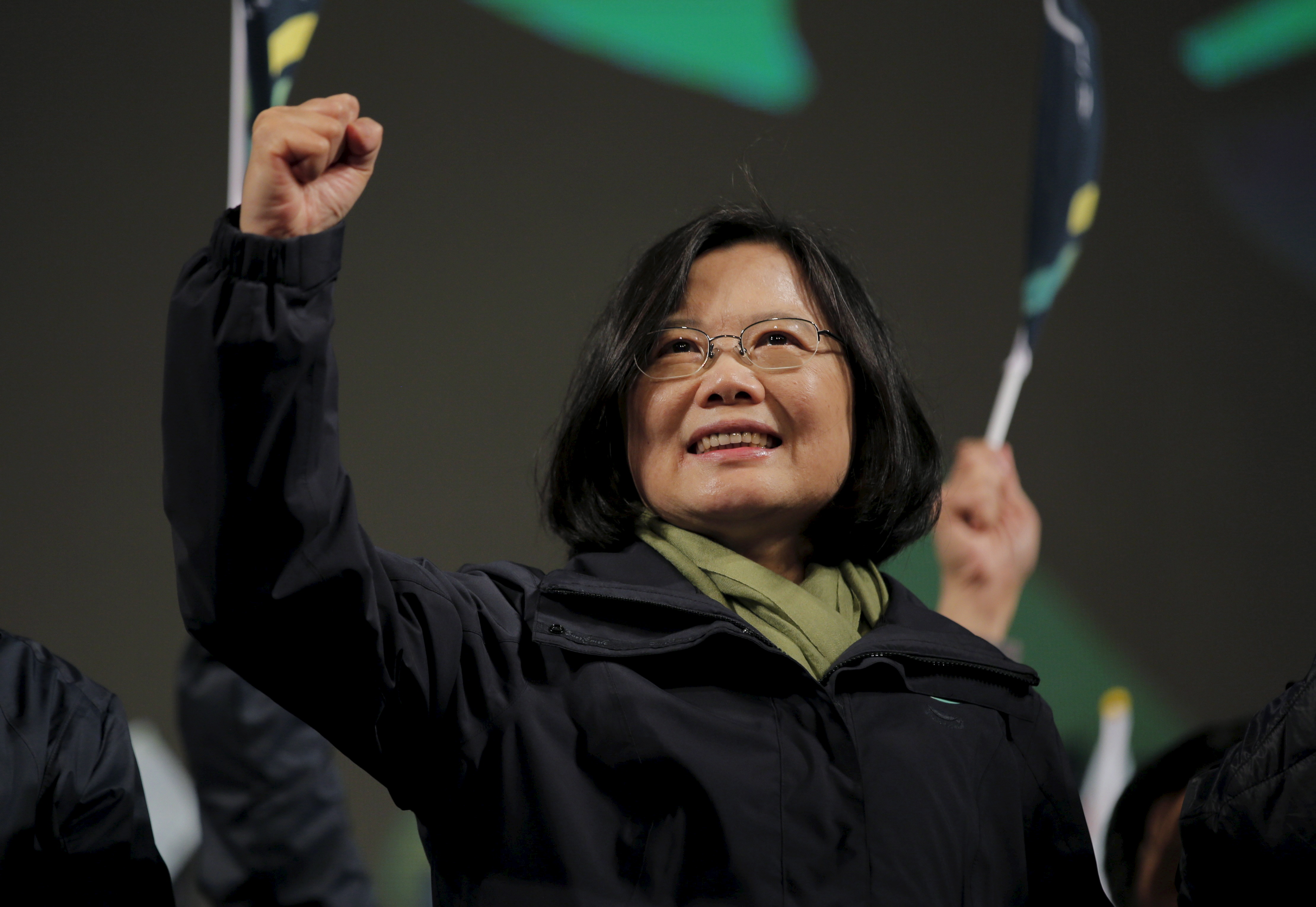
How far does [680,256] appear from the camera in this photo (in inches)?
50.2

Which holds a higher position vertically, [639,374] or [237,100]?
[237,100]

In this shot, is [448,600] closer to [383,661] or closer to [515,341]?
[383,661]

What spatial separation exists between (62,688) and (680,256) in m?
0.71

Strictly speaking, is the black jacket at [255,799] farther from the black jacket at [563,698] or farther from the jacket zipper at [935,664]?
the jacket zipper at [935,664]

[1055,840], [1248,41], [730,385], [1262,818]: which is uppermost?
[1248,41]

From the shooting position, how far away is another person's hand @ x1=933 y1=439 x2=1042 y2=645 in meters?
2.25

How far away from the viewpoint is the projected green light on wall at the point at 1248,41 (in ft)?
8.47

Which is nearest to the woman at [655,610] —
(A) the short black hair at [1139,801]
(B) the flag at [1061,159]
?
(A) the short black hair at [1139,801]

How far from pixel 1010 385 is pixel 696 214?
705mm

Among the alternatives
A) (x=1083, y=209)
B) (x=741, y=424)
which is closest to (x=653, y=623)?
(x=741, y=424)

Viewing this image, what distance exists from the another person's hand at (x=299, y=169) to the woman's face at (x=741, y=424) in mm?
438

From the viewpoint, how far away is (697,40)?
2291mm

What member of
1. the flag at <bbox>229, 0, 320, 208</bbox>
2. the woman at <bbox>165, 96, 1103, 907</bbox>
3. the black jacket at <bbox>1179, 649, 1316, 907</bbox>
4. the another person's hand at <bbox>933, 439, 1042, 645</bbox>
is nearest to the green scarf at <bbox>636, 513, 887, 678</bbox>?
the woman at <bbox>165, 96, 1103, 907</bbox>

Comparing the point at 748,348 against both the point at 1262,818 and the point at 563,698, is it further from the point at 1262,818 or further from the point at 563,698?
the point at 1262,818
